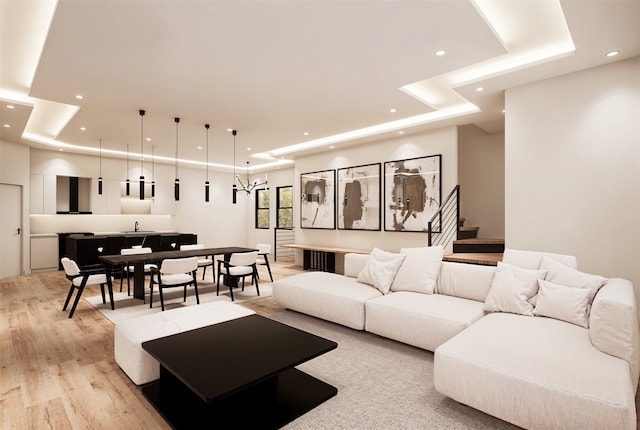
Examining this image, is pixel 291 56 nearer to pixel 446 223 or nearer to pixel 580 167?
pixel 580 167

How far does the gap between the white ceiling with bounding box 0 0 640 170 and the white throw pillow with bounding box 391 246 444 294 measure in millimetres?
2100

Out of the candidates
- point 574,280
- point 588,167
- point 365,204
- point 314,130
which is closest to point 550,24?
point 588,167

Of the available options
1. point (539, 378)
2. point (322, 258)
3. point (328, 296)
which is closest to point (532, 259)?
point (539, 378)

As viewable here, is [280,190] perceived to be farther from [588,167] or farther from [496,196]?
[588,167]

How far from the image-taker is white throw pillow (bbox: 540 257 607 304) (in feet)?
8.76

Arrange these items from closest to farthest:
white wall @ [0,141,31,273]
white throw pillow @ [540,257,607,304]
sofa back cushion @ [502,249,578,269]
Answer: white throw pillow @ [540,257,607,304] → sofa back cushion @ [502,249,578,269] → white wall @ [0,141,31,273]

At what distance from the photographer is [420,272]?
381cm

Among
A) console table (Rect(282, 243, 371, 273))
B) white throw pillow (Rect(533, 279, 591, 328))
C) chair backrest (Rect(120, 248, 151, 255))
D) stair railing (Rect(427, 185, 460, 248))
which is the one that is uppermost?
stair railing (Rect(427, 185, 460, 248))

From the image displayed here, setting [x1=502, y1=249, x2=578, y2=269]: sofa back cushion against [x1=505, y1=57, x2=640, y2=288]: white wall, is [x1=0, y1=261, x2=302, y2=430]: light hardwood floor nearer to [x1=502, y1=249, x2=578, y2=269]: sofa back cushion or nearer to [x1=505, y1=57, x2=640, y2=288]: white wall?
[x1=502, y1=249, x2=578, y2=269]: sofa back cushion

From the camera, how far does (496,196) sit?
6.74 m

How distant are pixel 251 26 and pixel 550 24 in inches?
107

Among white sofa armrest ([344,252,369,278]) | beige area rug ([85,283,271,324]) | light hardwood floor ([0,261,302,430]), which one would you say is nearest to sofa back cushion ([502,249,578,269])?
white sofa armrest ([344,252,369,278])

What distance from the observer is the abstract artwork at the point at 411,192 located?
616cm

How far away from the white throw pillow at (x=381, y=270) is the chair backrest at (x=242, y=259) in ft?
6.27
